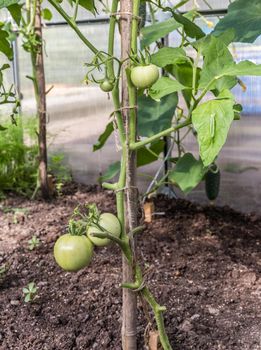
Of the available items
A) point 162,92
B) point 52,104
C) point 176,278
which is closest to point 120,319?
point 176,278

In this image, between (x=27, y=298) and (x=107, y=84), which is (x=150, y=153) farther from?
(x=107, y=84)

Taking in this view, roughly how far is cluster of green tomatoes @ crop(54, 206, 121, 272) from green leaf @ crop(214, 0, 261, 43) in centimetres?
74

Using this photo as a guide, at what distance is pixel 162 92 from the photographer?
123 cm

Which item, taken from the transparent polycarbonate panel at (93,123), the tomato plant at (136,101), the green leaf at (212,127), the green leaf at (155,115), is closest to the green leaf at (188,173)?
the green leaf at (155,115)

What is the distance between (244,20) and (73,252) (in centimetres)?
94

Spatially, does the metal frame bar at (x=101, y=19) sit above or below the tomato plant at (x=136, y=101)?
above

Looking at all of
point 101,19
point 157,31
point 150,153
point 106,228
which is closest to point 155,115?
point 150,153

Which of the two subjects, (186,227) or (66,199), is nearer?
(186,227)

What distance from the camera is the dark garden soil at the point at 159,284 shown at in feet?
5.19

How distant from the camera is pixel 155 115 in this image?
7.93 ft

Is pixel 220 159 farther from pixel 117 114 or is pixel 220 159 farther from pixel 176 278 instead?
pixel 117 114

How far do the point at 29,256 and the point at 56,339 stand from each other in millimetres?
648

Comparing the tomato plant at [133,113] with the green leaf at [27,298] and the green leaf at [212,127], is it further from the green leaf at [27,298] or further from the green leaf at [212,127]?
the green leaf at [27,298]

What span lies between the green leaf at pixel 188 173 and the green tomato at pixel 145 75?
113 centimetres
